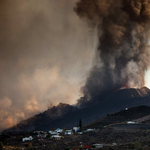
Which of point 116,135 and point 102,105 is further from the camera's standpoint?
point 102,105

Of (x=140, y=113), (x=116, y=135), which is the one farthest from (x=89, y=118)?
(x=116, y=135)

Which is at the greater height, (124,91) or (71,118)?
(124,91)

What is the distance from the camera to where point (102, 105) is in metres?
156

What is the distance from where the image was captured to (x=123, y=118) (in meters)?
94.9

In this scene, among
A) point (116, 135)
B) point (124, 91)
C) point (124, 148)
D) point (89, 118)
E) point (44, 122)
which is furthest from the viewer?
point (44, 122)

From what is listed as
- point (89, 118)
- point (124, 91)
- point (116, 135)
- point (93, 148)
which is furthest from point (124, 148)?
point (124, 91)

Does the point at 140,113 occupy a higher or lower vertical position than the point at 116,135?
higher

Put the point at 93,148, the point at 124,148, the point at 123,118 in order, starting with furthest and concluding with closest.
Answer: the point at 123,118 → the point at 93,148 → the point at 124,148

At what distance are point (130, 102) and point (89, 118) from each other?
2728 centimetres

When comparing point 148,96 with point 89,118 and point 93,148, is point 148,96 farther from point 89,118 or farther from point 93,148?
point 93,148

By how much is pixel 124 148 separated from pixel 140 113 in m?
58.8

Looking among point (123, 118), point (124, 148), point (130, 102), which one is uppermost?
point (130, 102)

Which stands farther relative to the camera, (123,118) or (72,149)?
(123,118)

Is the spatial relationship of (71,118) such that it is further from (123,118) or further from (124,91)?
(123,118)
